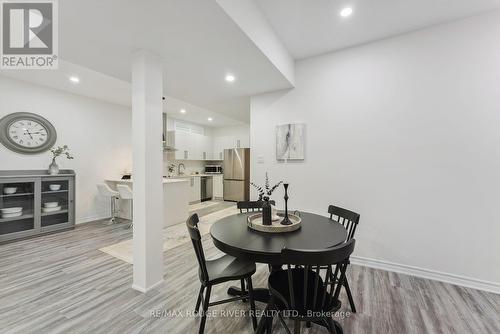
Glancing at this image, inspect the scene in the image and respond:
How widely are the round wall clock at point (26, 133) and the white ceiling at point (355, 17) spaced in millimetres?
4437

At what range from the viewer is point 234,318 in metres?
1.78

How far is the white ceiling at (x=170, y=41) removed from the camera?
5.26ft

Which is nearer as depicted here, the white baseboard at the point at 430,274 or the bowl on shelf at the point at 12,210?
the white baseboard at the point at 430,274

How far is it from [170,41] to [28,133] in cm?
371

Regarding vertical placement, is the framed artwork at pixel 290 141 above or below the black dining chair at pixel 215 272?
above

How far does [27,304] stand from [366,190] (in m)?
3.73

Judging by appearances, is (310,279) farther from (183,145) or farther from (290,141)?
(183,145)

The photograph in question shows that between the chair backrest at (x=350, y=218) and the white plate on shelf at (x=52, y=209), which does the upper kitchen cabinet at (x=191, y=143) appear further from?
the chair backrest at (x=350, y=218)

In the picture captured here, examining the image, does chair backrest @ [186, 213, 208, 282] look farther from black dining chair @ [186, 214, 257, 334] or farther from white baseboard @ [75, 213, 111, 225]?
white baseboard @ [75, 213, 111, 225]

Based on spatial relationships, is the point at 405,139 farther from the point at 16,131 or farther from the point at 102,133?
the point at 16,131

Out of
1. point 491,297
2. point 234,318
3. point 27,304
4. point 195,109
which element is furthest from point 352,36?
point 27,304

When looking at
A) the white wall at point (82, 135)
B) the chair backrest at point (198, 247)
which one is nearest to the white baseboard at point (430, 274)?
the chair backrest at point (198, 247)

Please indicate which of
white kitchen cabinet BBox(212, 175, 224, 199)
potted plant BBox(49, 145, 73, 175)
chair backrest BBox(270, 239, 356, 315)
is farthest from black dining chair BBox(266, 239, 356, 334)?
white kitchen cabinet BBox(212, 175, 224, 199)

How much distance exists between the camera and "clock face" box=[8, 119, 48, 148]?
3.63 m
